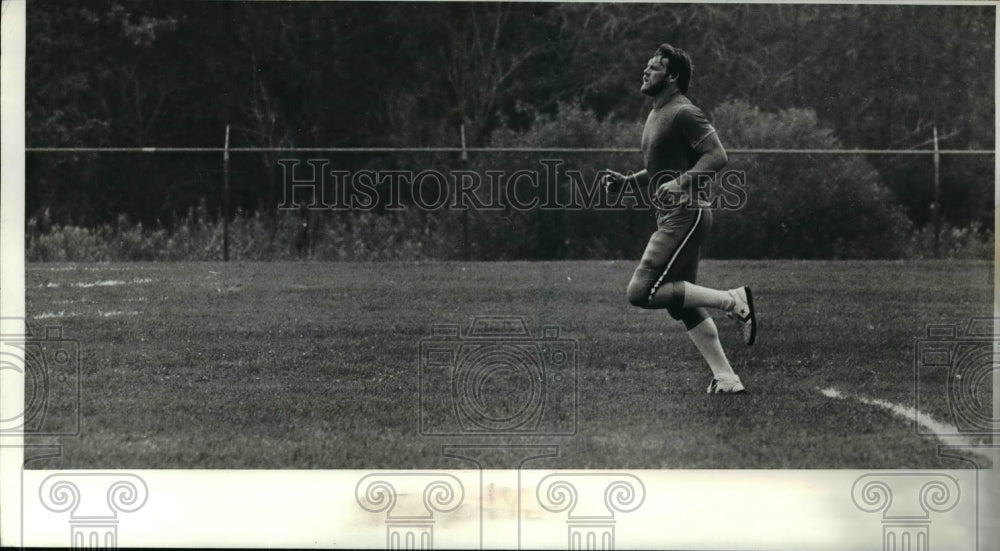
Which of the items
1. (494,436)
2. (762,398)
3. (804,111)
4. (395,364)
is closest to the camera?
(494,436)

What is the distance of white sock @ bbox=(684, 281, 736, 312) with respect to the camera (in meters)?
7.49

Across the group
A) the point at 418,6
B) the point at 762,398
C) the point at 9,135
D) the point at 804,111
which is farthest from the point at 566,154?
the point at 9,135

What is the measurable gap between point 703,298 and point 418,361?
2344 mm

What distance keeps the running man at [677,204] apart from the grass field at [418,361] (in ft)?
1.79

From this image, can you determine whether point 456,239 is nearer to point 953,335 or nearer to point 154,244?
point 154,244

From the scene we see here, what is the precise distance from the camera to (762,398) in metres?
7.62

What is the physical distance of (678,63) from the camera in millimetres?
7387

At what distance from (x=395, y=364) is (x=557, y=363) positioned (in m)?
1.14

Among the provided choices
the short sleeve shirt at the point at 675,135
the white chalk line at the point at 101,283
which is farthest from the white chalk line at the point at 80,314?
the short sleeve shirt at the point at 675,135

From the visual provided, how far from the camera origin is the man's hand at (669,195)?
7164mm

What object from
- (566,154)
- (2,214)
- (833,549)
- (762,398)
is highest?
(566,154)

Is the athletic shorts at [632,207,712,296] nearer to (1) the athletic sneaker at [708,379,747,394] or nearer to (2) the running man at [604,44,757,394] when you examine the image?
(2) the running man at [604,44,757,394]

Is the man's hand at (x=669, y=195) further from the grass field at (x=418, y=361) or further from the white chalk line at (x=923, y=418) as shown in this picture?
the white chalk line at (x=923, y=418)

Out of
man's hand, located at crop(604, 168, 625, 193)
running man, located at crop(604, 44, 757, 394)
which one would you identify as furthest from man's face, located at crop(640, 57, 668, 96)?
man's hand, located at crop(604, 168, 625, 193)
